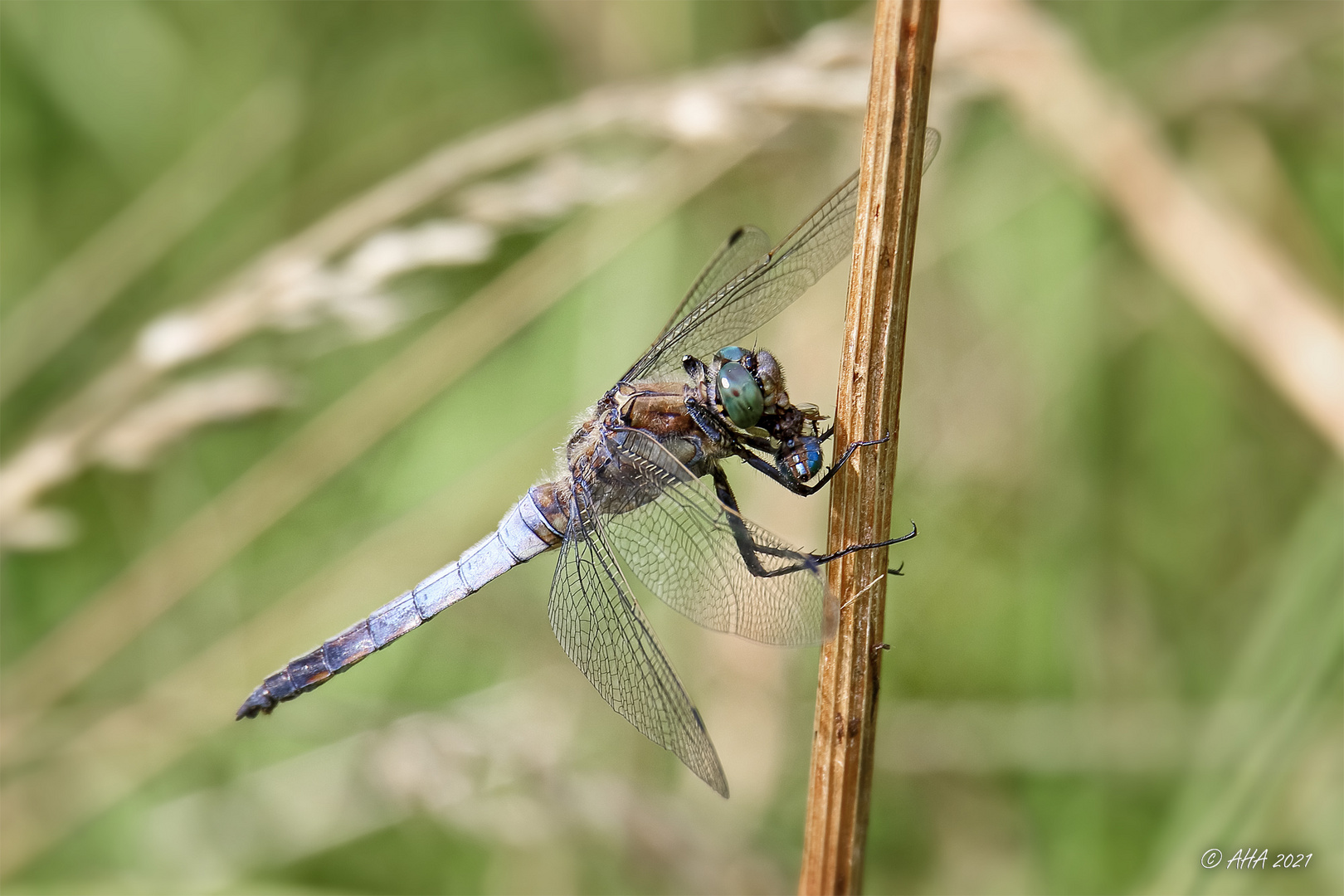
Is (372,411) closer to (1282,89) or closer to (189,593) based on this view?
(189,593)

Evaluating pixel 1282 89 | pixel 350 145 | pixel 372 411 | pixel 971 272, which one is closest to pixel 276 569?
pixel 372 411

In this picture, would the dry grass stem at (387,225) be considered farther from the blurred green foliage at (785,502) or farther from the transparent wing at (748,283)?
the blurred green foliage at (785,502)

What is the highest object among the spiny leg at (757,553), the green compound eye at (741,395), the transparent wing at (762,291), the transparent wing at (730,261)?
the transparent wing at (730,261)

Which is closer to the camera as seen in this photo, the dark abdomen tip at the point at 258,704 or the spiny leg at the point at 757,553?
the spiny leg at the point at 757,553

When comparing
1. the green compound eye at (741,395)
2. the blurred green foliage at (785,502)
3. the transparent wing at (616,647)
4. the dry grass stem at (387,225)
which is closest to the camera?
the transparent wing at (616,647)

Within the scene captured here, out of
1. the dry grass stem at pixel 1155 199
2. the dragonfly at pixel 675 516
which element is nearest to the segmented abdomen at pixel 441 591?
the dragonfly at pixel 675 516

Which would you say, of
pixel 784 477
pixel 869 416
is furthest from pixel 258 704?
pixel 869 416

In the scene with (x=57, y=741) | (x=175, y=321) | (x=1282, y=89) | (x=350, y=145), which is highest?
(x=350, y=145)
